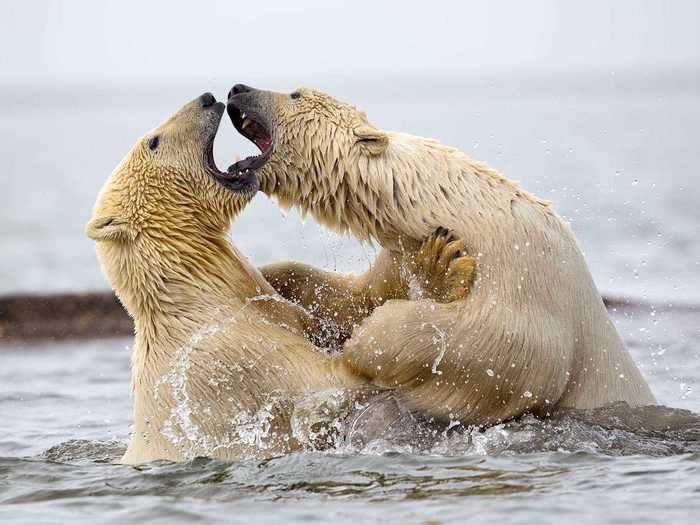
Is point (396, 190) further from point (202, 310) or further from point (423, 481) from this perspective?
point (423, 481)

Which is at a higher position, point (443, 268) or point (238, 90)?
point (238, 90)

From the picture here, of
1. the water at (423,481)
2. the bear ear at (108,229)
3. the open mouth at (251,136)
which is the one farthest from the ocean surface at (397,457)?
the bear ear at (108,229)

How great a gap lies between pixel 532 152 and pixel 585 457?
50.5 metres

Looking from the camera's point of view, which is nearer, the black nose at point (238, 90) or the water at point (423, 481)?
the water at point (423, 481)

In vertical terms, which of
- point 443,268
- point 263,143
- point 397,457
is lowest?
point 397,457

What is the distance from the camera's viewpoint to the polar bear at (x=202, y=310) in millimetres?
7387

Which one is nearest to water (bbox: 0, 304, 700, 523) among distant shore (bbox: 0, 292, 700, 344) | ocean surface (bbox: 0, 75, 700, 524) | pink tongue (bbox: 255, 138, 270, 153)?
ocean surface (bbox: 0, 75, 700, 524)

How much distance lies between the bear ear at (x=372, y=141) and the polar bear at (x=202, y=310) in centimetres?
62

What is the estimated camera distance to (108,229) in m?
7.56

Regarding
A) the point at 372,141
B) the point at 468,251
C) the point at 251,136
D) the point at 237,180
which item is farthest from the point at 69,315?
the point at 468,251

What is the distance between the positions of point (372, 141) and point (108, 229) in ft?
5.24

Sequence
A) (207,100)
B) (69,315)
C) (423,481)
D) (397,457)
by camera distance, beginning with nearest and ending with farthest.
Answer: (423,481) < (397,457) < (207,100) < (69,315)

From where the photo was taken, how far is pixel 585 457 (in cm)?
730

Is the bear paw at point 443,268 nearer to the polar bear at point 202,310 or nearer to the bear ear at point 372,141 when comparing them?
the polar bear at point 202,310
